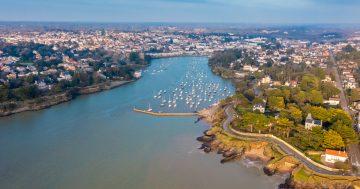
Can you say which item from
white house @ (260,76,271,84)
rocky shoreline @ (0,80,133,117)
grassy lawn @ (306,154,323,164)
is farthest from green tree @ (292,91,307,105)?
rocky shoreline @ (0,80,133,117)

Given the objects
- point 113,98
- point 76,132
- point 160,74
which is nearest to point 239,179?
point 76,132

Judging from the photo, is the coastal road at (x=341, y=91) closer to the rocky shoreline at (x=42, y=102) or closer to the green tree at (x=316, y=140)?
the green tree at (x=316, y=140)

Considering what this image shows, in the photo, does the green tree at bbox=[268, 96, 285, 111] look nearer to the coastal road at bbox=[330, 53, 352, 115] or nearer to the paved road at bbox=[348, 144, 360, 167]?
the coastal road at bbox=[330, 53, 352, 115]

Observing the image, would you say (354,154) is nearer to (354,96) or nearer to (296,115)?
(296,115)

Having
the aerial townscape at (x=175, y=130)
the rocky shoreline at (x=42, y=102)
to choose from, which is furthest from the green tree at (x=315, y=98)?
the rocky shoreline at (x=42, y=102)

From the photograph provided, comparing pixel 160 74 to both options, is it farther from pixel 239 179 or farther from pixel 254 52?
pixel 239 179

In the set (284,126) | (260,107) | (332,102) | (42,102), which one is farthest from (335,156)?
(42,102)
